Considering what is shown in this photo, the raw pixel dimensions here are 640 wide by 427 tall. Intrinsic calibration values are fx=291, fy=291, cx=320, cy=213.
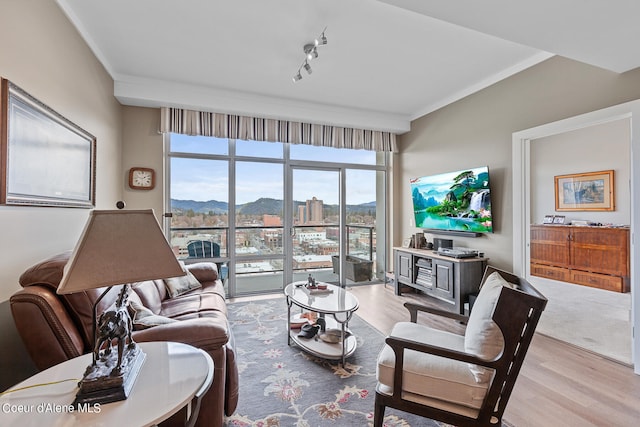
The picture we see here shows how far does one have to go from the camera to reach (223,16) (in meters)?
2.34

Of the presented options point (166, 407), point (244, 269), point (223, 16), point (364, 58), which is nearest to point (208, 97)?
point (223, 16)

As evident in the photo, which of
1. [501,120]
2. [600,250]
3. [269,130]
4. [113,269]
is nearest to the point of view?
[113,269]

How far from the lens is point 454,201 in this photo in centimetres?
383

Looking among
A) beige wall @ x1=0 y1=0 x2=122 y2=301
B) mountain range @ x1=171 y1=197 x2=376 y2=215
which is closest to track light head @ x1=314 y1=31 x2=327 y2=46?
beige wall @ x1=0 y1=0 x2=122 y2=301

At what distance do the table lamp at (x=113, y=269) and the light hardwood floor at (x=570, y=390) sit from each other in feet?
6.79

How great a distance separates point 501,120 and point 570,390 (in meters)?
2.70

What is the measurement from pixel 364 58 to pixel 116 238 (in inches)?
111

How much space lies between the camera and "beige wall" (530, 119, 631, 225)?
4516 mm

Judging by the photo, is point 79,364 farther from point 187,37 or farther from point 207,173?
point 207,173

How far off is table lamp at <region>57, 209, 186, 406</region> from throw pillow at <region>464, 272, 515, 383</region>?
54.3 inches

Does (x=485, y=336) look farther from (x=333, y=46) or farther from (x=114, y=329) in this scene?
(x=333, y=46)

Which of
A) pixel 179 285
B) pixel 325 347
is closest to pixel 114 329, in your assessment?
pixel 325 347

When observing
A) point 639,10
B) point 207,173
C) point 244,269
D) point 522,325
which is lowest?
point 244,269

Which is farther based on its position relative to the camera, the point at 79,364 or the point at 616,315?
the point at 616,315
